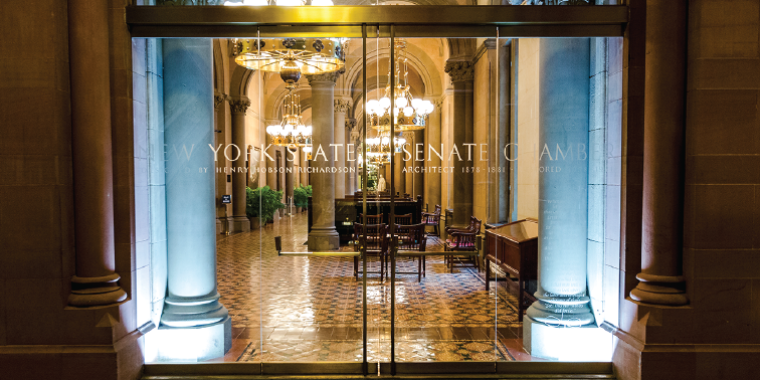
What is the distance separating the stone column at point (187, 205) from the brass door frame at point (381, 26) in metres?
0.27

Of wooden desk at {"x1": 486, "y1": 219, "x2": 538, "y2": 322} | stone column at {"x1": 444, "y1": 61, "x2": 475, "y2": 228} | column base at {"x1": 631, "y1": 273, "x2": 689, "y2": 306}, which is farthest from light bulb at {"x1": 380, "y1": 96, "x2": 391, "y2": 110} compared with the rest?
column base at {"x1": 631, "y1": 273, "x2": 689, "y2": 306}

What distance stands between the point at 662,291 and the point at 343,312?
12.0 feet

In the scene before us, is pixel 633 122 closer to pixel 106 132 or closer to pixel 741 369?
pixel 741 369

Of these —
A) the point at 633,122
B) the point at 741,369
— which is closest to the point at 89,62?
the point at 633,122

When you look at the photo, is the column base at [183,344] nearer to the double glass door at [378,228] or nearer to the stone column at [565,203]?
the double glass door at [378,228]

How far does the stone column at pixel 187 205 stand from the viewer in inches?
147

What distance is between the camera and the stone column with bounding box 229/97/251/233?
4.03 metres

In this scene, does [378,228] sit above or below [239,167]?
below

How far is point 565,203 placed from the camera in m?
3.83

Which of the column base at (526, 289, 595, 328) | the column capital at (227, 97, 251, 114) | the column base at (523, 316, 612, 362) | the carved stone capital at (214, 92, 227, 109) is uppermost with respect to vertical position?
the carved stone capital at (214, 92, 227, 109)

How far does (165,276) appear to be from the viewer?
12.5ft

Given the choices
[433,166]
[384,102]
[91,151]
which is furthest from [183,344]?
[384,102]

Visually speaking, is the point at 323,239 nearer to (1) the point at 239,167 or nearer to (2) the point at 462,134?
(1) the point at 239,167

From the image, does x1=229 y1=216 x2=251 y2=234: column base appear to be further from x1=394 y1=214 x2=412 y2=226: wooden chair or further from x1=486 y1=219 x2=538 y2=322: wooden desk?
x1=486 y1=219 x2=538 y2=322: wooden desk
